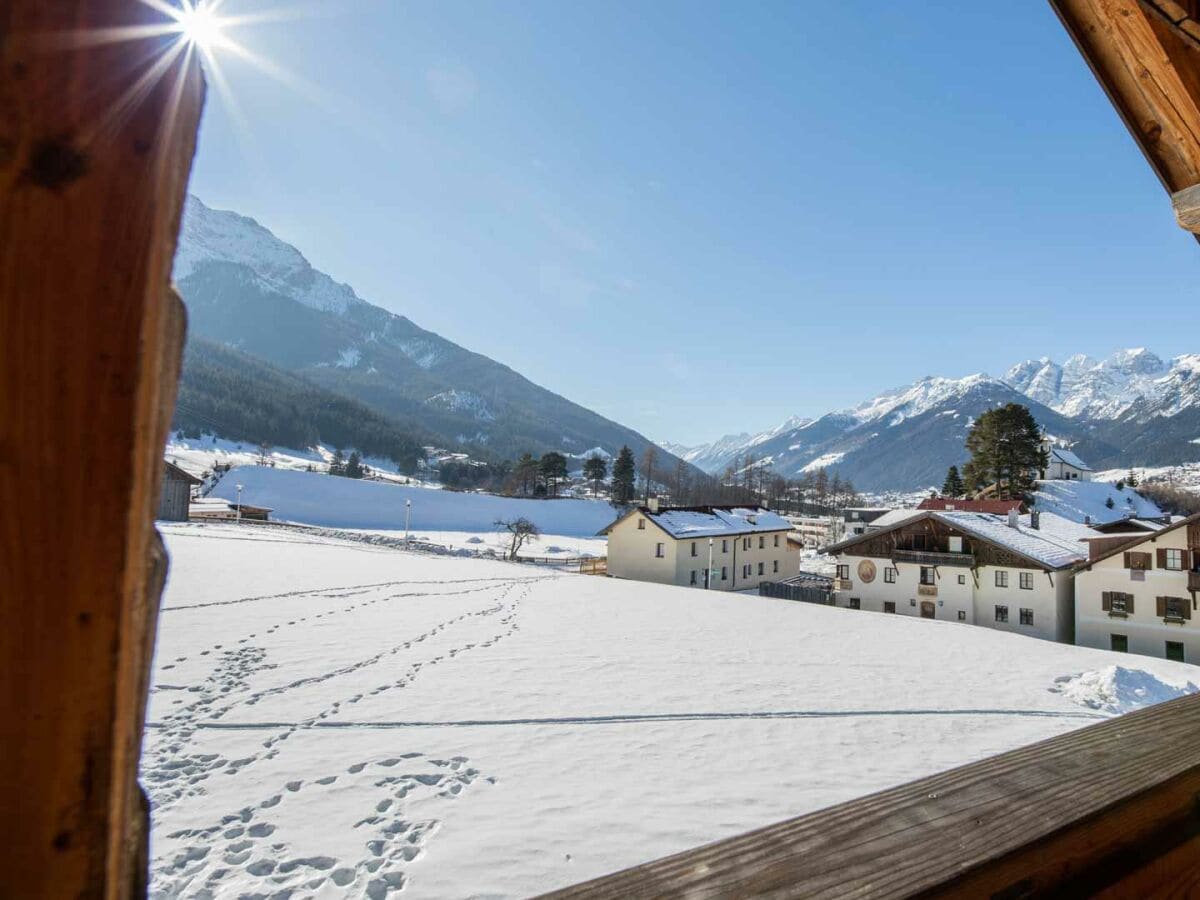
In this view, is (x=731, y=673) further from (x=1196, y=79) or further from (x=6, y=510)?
(x=6, y=510)

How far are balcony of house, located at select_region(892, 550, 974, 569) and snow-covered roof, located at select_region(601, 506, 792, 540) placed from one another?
10129 millimetres

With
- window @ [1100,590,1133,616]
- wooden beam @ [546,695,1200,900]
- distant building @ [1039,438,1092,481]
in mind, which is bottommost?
window @ [1100,590,1133,616]

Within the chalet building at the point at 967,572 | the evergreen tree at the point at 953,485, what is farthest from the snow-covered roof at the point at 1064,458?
the chalet building at the point at 967,572

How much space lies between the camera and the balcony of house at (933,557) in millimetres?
25484

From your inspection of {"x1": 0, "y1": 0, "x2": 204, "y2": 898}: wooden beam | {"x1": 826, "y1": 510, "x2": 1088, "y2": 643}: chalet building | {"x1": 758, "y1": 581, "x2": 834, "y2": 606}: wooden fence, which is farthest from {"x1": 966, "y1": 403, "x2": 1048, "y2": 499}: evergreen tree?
{"x1": 0, "y1": 0, "x2": 204, "y2": 898}: wooden beam

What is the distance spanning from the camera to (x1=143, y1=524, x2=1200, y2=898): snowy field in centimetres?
575

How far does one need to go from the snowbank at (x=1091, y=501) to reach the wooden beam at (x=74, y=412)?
59975 mm

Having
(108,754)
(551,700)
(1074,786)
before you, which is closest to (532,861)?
(551,700)

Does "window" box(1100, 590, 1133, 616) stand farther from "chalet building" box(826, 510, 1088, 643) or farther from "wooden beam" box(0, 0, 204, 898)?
"wooden beam" box(0, 0, 204, 898)

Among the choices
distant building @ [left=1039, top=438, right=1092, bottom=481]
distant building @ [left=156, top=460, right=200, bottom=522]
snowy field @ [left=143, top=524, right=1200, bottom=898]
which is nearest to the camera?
snowy field @ [left=143, top=524, right=1200, bottom=898]

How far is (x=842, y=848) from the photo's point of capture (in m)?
0.94

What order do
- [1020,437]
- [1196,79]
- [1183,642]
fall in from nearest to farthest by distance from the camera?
1. [1196,79]
2. [1183,642]
3. [1020,437]

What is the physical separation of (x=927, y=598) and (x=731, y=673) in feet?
58.5

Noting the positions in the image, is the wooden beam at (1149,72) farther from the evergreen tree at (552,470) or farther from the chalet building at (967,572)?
the evergreen tree at (552,470)
